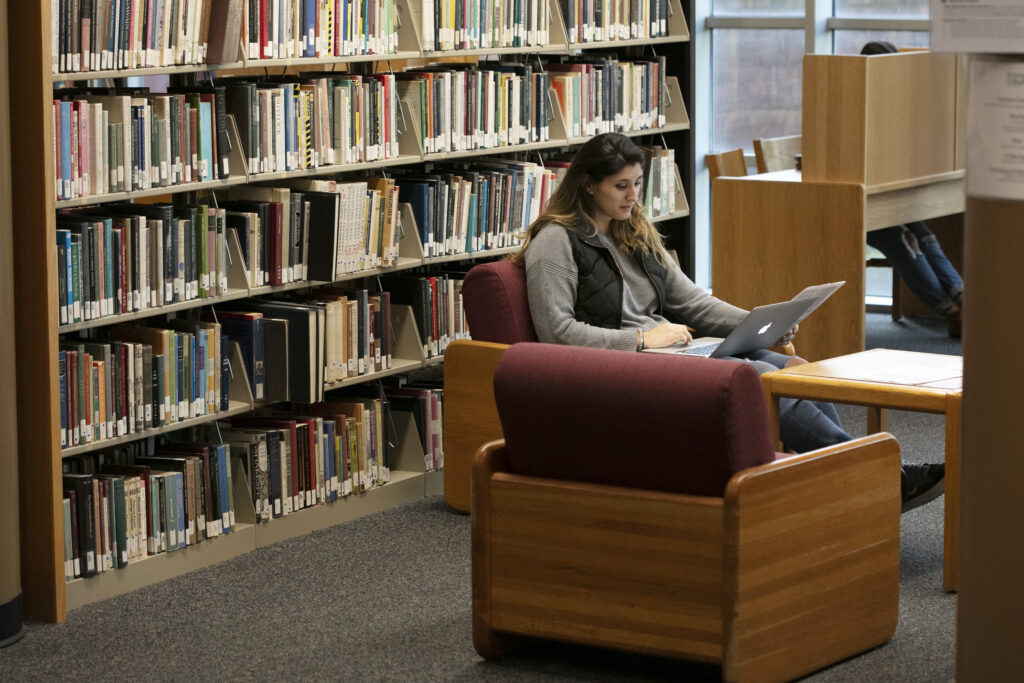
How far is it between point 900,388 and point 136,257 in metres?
2.21

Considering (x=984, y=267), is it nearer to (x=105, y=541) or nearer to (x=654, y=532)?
(x=654, y=532)

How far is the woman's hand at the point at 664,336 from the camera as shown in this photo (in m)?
5.00

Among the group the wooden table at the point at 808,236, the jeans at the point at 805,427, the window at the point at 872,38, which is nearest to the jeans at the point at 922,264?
the window at the point at 872,38

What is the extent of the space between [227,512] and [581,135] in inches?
92.8

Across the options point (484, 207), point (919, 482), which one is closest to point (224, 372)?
point (484, 207)

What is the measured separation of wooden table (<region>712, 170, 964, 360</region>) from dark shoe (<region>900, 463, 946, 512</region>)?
1661 mm

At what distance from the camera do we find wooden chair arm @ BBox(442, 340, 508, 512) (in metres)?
5.09

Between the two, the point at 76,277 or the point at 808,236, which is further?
the point at 808,236

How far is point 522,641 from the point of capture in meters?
3.91

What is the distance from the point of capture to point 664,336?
5004 mm

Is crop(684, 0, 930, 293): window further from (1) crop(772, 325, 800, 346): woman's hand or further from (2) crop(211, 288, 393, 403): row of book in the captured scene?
(2) crop(211, 288, 393, 403): row of book

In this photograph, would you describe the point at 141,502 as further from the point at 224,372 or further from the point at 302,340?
the point at 302,340

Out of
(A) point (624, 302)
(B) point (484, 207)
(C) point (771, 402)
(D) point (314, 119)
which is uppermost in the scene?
(D) point (314, 119)

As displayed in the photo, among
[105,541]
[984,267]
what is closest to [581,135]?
[105,541]
